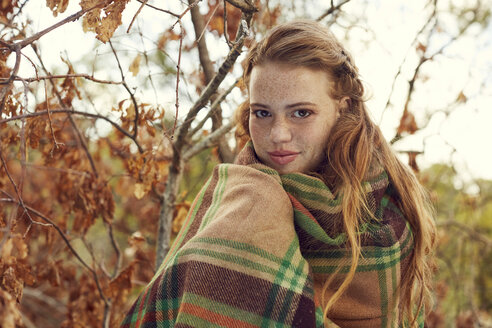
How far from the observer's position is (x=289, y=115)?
1.37 metres

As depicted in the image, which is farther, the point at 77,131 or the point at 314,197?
the point at 77,131

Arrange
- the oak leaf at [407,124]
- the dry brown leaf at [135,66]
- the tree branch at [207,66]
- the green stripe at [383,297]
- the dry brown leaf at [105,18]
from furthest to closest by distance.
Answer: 1. the oak leaf at [407,124]
2. the tree branch at [207,66]
3. the dry brown leaf at [135,66]
4. the green stripe at [383,297]
5. the dry brown leaf at [105,18]

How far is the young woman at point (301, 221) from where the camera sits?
119 centimetres

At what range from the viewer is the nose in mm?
1350

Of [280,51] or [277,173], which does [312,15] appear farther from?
[277,173]

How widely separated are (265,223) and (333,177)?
327 millimetres

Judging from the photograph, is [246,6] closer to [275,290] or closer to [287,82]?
[287,82]

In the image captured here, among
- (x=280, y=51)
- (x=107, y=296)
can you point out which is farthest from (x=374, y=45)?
(x=107, y=296)

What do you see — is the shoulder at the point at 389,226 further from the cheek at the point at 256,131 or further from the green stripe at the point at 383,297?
the cheek at the point at 256,131

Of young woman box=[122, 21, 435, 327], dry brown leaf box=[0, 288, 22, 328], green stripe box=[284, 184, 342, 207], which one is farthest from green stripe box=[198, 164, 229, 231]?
dry brown leaf box=[0, 288, 22, 328]

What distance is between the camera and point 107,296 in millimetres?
2029

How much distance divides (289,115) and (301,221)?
33cm

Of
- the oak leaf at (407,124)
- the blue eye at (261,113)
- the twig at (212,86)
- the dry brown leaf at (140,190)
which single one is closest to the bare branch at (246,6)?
the twig at (212,86)

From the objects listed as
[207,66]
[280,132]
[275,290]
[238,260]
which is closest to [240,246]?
[238,260]
